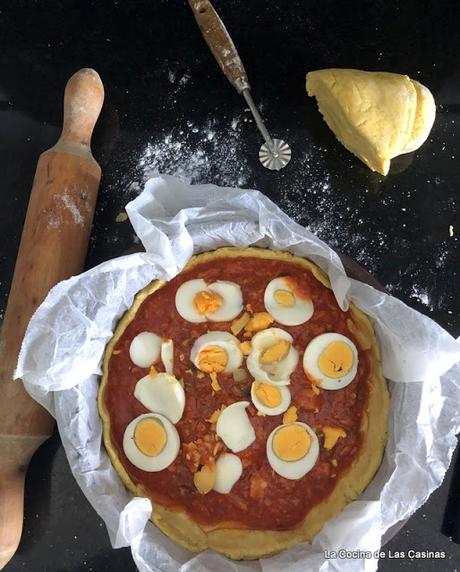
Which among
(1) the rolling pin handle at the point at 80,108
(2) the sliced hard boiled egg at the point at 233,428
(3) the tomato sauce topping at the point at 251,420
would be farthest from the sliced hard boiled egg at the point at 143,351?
(1) the rolling pin handle at the point at 80,108

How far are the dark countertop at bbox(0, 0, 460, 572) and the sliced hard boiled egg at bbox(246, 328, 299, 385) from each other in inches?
16.0

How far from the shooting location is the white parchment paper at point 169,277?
6.36 ft

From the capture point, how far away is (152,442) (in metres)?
2.10

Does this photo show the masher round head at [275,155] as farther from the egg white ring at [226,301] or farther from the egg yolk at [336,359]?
the egg yolk at [336,359]

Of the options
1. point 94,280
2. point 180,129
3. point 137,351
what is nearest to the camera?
point 94,280

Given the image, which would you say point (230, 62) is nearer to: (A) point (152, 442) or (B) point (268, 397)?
(B) point (268, 397)

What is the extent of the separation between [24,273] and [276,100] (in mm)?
998

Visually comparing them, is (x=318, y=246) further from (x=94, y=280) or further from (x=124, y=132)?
(x=124, y=132)

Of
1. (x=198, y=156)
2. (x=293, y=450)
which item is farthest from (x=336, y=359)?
(x=198, y=156)

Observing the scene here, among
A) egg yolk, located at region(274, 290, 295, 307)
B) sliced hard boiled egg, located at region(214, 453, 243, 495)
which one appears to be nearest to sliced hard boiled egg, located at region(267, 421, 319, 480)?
sliced hard boiled egg, located at region(214, 453, 243, 495)

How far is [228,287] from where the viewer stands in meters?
2.15

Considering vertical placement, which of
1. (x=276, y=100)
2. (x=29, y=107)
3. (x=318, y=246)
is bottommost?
(x=318, y=246)

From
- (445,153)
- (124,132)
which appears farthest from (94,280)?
(445,153)

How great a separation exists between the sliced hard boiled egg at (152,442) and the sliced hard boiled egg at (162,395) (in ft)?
0.08
